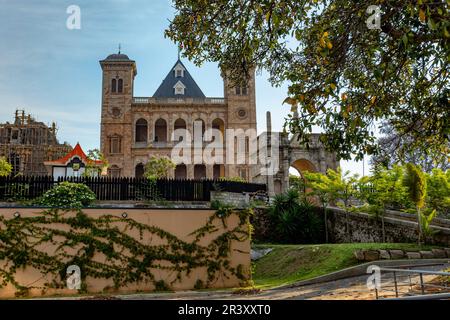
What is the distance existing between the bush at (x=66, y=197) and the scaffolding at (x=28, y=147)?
32770 millimetres

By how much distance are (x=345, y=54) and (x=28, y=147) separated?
47.8 meters

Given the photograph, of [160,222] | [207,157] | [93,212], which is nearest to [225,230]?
[160,222]

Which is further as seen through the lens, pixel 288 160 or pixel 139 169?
pixel 139 169

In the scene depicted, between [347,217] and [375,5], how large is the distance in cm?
1480

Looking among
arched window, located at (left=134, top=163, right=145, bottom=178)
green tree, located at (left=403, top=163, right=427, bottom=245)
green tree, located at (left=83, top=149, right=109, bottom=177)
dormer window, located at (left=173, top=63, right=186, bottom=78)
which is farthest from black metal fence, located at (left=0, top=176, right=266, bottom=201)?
dormer window, located at (left=173, top=63, right=186, bottom=78)

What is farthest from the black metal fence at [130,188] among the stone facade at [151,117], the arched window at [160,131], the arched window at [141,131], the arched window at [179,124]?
the arched window at [141,131]

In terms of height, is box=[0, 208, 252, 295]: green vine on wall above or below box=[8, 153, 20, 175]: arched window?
below

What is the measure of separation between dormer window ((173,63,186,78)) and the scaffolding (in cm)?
1676

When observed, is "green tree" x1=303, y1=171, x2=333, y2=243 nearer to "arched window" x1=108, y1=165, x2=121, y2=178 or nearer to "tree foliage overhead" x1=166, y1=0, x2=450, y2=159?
"tree foliage overhead" x1=166, y1=0, x2=450, y2=159

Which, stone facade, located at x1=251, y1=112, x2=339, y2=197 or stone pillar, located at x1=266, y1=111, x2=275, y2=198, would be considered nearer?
stone pillar, located at x1=266, y1=111, x2=275, y2=198

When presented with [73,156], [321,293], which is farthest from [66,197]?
[321,293]

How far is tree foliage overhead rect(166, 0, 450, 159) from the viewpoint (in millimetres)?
6598

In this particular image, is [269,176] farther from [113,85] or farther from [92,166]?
[113,85]

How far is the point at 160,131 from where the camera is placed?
169 feet
